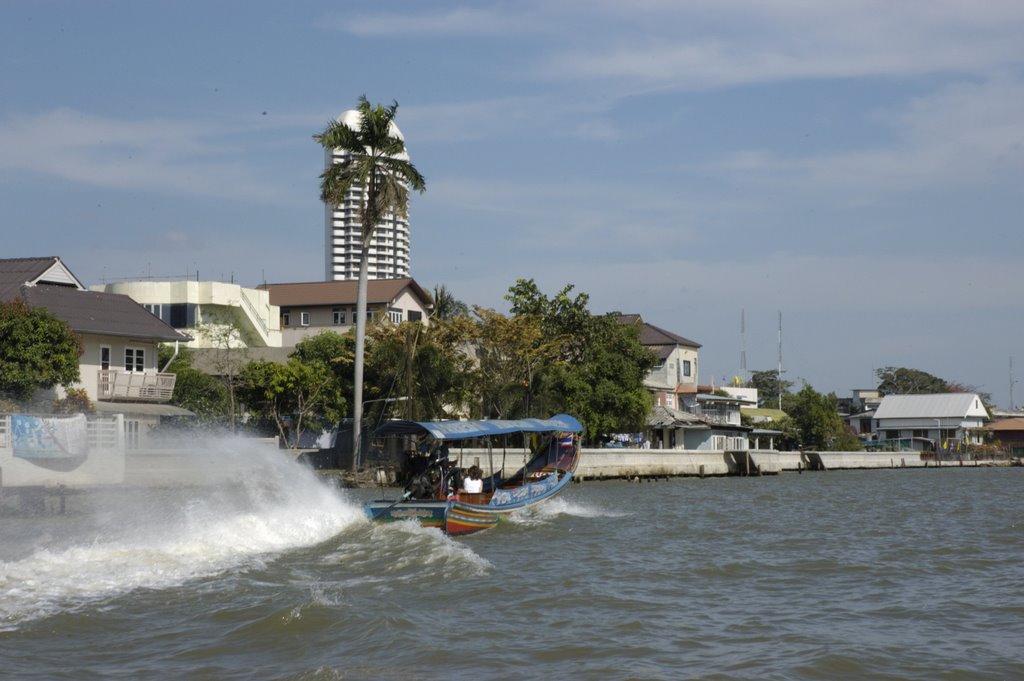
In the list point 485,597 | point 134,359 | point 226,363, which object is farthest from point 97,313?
point 485,597

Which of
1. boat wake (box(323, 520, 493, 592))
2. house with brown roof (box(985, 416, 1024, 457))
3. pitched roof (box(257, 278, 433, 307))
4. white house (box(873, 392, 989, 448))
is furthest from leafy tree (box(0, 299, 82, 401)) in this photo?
house with brown roof (box(985, 416, 1024, 457))

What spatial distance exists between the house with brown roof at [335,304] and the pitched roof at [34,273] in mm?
23357

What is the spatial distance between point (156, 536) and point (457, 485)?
9.49 m

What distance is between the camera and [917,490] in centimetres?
5438

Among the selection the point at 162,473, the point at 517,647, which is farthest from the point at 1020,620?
the point at 162,473

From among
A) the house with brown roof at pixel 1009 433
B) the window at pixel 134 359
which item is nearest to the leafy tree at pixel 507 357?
the window at pixel 134 359

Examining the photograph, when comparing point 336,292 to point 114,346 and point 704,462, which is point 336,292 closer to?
point 704,462

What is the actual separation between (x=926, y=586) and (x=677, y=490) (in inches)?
1309

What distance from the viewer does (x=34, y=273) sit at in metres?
49.1

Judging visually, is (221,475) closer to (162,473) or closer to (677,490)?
(162,473)

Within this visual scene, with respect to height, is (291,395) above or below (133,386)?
below

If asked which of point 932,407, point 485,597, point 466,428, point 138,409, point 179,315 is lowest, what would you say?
point 485,597

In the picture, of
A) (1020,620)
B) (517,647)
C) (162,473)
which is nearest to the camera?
(517,647)

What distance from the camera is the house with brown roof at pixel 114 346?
43562 millimetres
